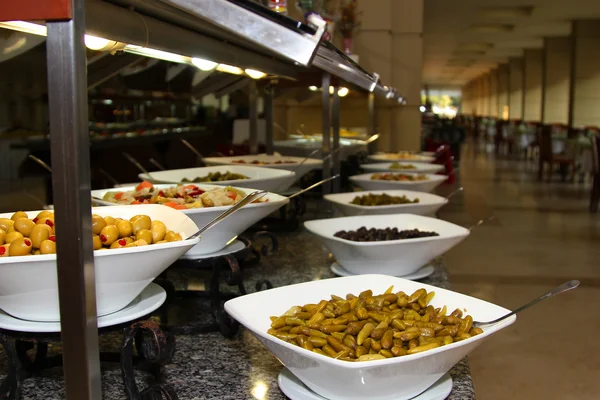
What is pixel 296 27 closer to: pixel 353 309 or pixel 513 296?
pixel 353 309

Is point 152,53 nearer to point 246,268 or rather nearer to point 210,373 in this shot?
point 246,268

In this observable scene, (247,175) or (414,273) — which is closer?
(414,273)

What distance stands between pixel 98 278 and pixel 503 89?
953 inches

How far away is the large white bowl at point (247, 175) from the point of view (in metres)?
1.97

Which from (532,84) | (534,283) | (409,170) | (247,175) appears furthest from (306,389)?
(532,84)

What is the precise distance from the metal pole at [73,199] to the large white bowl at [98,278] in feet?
Result: 0.41

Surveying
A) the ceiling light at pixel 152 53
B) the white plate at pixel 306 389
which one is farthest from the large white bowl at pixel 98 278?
the ceiling light at pixel 152 53

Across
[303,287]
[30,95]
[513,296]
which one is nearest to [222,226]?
[303,287]

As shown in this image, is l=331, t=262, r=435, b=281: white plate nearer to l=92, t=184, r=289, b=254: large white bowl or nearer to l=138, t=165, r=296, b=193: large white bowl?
l=92, t=184, r=289, b=254: large white bowl

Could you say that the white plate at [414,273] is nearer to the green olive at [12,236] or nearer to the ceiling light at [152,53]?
the ceiling light at [152,53]

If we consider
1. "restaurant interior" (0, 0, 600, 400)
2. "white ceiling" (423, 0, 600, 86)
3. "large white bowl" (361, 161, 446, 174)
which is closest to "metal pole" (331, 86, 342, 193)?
"restaurant interior" (0, 0, 600, 400)

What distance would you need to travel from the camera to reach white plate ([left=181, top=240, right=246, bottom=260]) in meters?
1.28

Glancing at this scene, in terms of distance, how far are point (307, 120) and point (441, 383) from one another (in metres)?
4.90

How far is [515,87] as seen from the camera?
69.7ft
